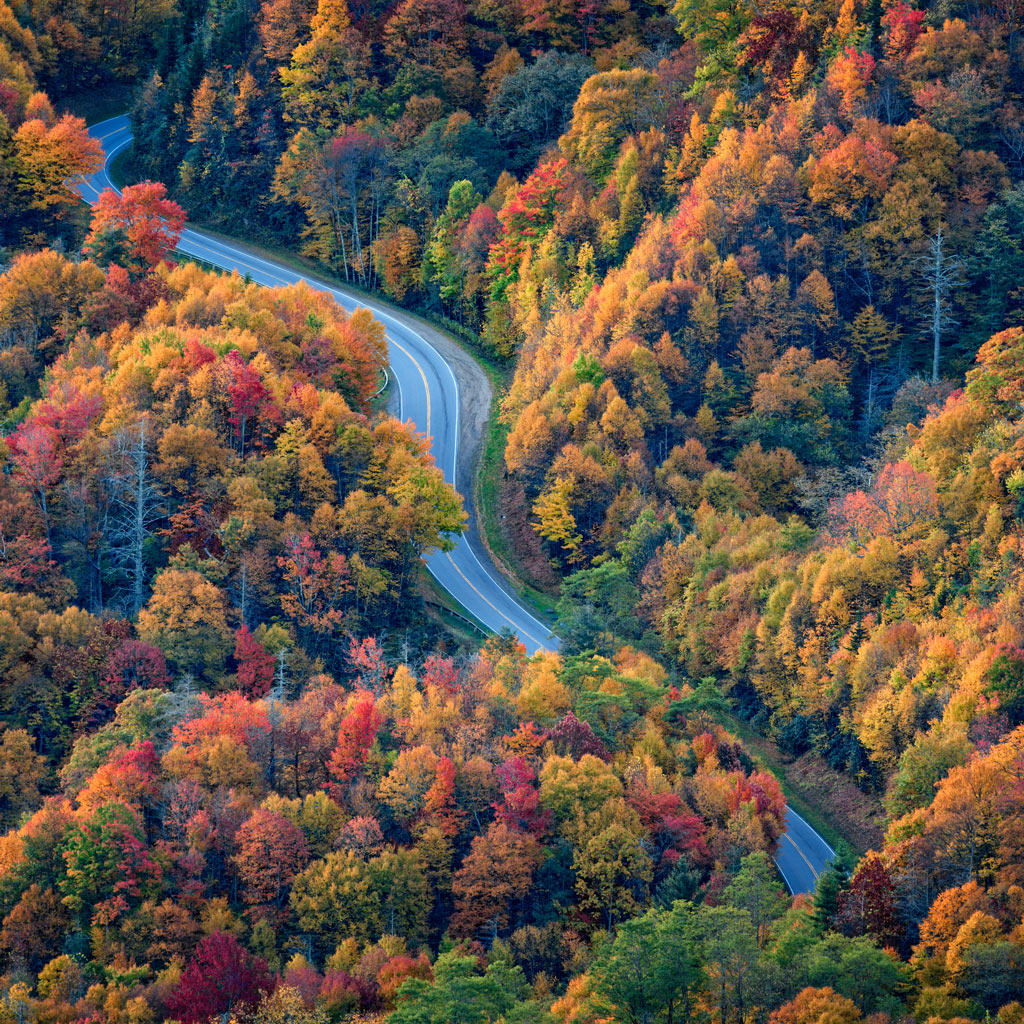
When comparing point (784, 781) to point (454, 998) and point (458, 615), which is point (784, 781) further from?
point (454, 998)

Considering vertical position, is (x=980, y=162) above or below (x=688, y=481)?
above

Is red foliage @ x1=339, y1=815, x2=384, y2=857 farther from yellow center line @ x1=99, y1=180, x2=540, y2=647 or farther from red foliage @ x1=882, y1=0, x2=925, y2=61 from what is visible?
red foliage @ x1=882, y1=0, x2=925, y2=61

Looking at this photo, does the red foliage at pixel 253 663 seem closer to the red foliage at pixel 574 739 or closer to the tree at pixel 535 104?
the red foliage at pixel 574 739

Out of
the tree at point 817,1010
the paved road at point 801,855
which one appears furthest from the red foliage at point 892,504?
the tree at point 817,1010

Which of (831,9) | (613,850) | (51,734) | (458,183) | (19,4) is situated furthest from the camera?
(19,4)

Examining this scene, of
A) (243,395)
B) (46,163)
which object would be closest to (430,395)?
(243,395)

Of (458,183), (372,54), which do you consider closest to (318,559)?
(458,183)

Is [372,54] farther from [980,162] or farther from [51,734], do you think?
[51,734]
